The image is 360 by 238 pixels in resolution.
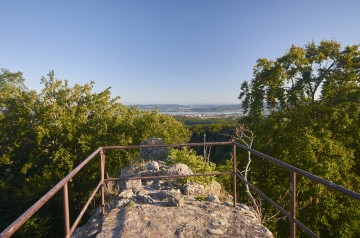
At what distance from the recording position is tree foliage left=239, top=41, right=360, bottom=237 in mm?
12758

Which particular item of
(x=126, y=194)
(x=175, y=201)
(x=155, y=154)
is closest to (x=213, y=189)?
(x=175, y=201)

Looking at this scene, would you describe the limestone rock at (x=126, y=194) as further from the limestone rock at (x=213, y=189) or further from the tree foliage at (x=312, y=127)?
the tree foliage at (x=312, y=127)

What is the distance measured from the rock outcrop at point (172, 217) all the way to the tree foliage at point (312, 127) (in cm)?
903

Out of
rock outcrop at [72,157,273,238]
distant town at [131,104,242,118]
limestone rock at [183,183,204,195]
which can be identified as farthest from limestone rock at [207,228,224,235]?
distant town at [131,104,242,118]

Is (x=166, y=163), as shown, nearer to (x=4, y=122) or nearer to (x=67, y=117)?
(x=67, y=117)

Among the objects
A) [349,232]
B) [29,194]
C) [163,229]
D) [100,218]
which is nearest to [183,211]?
[163,229]

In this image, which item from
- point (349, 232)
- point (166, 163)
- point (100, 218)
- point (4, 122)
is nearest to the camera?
point (100, 218)

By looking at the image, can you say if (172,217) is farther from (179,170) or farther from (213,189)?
(179,170)

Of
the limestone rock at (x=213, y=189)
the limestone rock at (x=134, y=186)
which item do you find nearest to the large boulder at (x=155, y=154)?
the limestone rock at (x=134, y=186)

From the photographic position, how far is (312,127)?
584 inches

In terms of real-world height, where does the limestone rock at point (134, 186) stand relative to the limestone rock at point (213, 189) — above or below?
above

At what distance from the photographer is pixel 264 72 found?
17.7 meters

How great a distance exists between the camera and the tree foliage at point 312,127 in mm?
12758

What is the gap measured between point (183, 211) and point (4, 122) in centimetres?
1700
